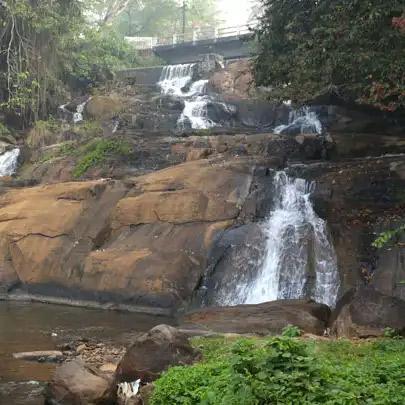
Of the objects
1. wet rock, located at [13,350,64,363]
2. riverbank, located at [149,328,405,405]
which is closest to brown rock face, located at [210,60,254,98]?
wet rock, located at [13,350,64,363]

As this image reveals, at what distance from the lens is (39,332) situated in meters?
11.8

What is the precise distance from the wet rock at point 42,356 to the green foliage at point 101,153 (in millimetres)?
11334

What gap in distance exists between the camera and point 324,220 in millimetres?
14680

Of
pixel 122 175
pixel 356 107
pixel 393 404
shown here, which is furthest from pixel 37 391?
pixel 356 107

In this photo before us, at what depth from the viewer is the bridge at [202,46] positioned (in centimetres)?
3797

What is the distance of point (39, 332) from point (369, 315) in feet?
20.3

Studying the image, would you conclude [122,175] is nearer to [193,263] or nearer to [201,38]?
[193,263]

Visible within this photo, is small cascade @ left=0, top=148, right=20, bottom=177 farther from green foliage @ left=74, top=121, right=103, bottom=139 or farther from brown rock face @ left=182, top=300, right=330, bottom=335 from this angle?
brown rock face @ left=182, top=300, right=330, bottom=335

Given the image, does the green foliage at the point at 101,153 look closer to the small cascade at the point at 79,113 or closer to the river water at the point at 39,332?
the river water at the point at 39,332

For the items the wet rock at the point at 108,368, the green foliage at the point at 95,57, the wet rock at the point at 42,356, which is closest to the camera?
the wet rock at the point at 108,368

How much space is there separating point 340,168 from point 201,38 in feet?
88.2

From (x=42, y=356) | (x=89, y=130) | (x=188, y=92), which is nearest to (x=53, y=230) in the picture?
(x=42, y=356)

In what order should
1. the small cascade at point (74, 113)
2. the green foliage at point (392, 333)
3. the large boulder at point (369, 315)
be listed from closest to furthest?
the green foliage at point (392, 333) < the large boulder at point (369, 315) < the small cascade at point (74, 113)

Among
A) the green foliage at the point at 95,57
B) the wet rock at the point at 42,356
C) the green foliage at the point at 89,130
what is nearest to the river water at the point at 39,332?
the wet rock at the point at 42,356
